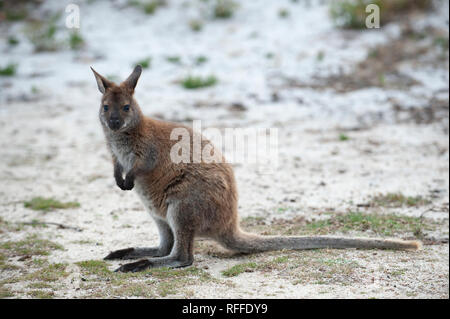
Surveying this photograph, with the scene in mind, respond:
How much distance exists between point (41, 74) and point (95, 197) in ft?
16.0

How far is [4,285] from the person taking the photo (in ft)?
14.8

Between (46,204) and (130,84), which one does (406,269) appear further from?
(46,204)

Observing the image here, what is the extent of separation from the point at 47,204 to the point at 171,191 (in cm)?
242

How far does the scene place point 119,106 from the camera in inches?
191

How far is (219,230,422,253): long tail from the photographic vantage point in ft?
16.5

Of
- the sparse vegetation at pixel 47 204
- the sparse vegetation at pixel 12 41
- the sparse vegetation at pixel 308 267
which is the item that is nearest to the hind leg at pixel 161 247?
the sparse vegetation at pixel 308 267

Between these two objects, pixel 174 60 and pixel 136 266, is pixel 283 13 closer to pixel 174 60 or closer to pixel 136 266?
pixel 174 60

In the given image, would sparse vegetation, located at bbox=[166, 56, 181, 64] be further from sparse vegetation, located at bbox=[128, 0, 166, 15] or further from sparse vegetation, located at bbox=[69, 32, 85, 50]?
sparse vegetation, located at bbox=[128, 0, 166, 15]

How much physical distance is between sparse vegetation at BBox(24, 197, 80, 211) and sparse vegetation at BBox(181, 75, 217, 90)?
13.5 ft

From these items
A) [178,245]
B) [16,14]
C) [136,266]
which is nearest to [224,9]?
[16,14]

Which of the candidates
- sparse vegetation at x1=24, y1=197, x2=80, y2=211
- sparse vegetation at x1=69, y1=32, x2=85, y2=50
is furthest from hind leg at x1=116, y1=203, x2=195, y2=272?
sparse vegetation at x1=69, y1=32, x2=85, y2=50

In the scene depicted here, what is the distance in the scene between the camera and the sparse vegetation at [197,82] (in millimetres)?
10195

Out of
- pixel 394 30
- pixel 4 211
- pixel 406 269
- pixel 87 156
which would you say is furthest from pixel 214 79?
pixel 406 269

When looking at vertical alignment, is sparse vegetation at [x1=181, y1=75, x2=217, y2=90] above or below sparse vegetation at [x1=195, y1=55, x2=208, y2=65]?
below
